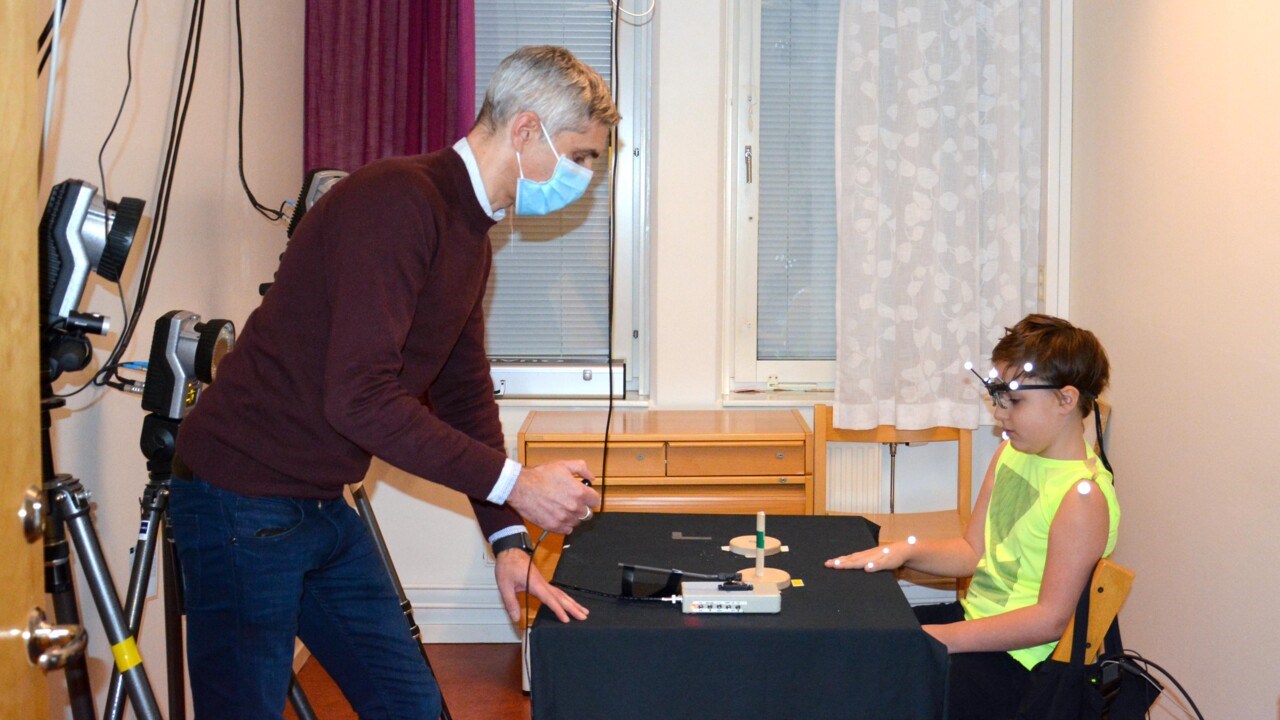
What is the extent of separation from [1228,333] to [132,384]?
95.1 inches

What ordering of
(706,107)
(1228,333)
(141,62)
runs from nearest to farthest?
(141,62) → (1228,333) → (706,107)

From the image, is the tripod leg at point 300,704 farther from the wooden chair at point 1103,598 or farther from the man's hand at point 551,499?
the wooden chair at point 1103,598

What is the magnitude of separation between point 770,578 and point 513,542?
0.45 m

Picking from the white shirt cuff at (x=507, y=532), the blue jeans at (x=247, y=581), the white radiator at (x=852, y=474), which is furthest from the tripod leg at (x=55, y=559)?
the white radiator at (x=852, y=474)

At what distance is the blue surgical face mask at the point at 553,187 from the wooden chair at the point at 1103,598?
1.08m

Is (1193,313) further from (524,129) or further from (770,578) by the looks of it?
(524,129)

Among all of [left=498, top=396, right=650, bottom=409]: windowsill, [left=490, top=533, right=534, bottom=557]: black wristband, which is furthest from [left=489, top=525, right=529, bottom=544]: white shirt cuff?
[left=498, top=396, right=650, bottom=409]: windowsill

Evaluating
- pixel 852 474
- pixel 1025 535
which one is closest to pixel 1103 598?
pixel 1025 535

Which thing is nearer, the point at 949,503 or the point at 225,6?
the point at 225,6

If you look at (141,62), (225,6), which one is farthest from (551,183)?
(225,6)

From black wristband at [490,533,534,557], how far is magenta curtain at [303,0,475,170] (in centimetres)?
185

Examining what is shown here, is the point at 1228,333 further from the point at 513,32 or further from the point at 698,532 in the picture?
the point at 513,32

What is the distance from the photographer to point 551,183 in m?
1.66

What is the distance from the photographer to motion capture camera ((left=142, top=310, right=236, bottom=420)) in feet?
5.54
